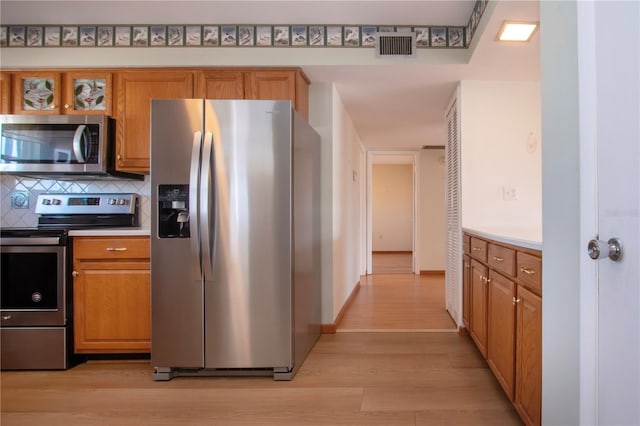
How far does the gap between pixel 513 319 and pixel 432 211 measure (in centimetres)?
457

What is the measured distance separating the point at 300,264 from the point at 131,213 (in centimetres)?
152

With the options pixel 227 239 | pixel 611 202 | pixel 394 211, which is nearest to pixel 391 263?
pixel 394 211

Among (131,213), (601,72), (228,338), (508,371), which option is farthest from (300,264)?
(601,72)

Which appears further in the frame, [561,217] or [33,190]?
[33,190]

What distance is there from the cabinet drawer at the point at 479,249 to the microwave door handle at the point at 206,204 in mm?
1700

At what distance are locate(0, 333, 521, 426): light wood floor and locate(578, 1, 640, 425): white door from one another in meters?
1.00

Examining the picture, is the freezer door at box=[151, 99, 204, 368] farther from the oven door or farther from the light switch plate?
the light switch plate

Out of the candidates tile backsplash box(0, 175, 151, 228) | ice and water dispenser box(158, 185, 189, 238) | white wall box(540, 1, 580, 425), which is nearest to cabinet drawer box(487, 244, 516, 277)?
white wall box(540, 1, 580, 425)

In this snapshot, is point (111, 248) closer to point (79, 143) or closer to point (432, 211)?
point (79, 143)

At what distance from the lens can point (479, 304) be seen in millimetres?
2453

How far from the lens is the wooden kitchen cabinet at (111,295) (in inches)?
98.1

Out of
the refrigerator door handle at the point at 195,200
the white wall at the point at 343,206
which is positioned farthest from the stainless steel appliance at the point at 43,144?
the white wall at the point at 343,206

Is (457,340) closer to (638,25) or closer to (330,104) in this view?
(330,104)

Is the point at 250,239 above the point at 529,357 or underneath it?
above
